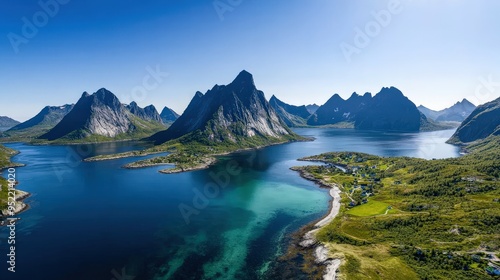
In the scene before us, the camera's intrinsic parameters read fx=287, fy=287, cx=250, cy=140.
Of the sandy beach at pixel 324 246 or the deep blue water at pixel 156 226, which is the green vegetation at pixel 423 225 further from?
the deep blue water at pixel 156 226

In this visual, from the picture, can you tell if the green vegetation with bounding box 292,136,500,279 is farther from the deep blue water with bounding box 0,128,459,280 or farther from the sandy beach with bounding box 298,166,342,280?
the deep blue water with bounding box 0,128,459,280

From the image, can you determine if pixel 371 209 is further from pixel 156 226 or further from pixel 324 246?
pixel 156 226

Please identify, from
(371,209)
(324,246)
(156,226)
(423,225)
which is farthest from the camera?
(371,209)

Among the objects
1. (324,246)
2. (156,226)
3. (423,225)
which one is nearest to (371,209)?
(423,225)

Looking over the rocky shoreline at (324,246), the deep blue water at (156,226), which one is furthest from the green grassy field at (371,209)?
the deep blue water at (156,226)

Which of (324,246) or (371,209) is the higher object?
(371,209)

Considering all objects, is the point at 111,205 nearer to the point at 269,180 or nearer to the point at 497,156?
the point at 269,180
